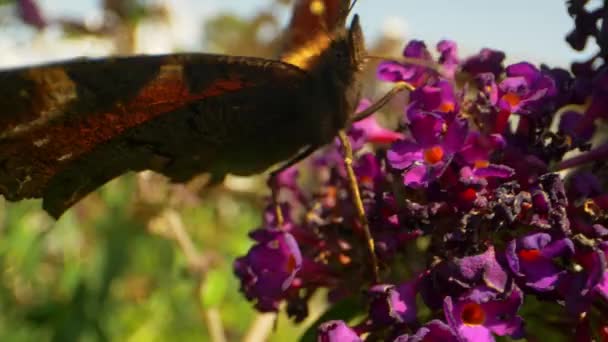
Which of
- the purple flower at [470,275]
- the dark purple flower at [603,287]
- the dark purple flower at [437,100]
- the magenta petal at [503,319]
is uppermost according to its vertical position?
the dark purple flower at [437,100]

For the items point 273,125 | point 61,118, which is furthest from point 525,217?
point 61,118

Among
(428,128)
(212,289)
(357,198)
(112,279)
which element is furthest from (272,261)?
(112,279)

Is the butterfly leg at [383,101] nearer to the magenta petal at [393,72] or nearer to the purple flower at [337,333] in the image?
the magenta petal at [393,72]

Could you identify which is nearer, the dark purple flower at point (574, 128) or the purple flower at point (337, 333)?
the purple flower at point (337, 333)

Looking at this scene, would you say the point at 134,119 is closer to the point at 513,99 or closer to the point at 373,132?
the point at 373,132

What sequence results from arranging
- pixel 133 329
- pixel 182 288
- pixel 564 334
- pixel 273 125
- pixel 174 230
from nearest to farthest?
pixel 564 334, pixel 273 125, pixel 174 230, pixel 133 329, pixel 182 288

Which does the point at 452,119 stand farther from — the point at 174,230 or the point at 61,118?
the point at 174,230

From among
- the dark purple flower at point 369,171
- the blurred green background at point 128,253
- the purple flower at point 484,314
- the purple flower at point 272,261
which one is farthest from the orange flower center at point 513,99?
the blurred green background at point 128,253
